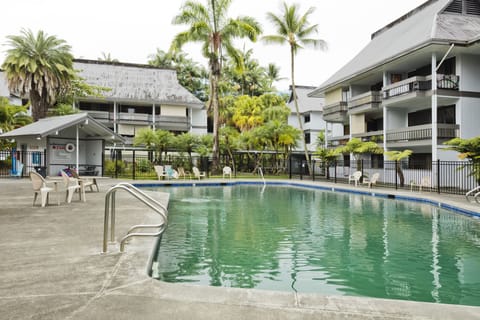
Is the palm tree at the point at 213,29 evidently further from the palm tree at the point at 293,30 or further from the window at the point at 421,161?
the window at the point at 421,161

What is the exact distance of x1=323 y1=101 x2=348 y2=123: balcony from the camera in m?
28.3

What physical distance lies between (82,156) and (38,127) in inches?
140

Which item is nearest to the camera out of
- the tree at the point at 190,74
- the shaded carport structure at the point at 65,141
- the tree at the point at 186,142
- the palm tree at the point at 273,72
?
the shaded carport structure at the point at 65,141

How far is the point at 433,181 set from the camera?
1870 cm

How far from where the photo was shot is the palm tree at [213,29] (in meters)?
24.7

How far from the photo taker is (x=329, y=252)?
6.55 m

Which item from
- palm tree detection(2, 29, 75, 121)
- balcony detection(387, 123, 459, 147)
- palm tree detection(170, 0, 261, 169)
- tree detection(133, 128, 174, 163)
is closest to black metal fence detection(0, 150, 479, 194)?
tree detection(133, 128, 174, 163)

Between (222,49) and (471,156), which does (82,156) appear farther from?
(471,156)

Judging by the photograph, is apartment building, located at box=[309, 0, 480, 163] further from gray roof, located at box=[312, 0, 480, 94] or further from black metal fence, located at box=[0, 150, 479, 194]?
black metal fence, located at box=[0, 150, 479, 194]

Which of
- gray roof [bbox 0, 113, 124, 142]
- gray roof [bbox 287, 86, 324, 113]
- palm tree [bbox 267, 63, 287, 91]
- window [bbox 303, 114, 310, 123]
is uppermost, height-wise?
palm tree [bbox 267, 63, 287, 91]

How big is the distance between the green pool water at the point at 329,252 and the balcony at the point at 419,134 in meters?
9.65

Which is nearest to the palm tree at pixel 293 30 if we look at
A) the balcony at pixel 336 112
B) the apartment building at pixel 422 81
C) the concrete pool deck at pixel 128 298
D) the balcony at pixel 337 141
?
the apartment building at pixel 422 81

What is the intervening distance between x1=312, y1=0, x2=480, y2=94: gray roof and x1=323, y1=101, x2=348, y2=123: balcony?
162 cm

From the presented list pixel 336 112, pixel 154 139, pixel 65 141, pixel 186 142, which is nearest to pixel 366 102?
pixel 336 112
